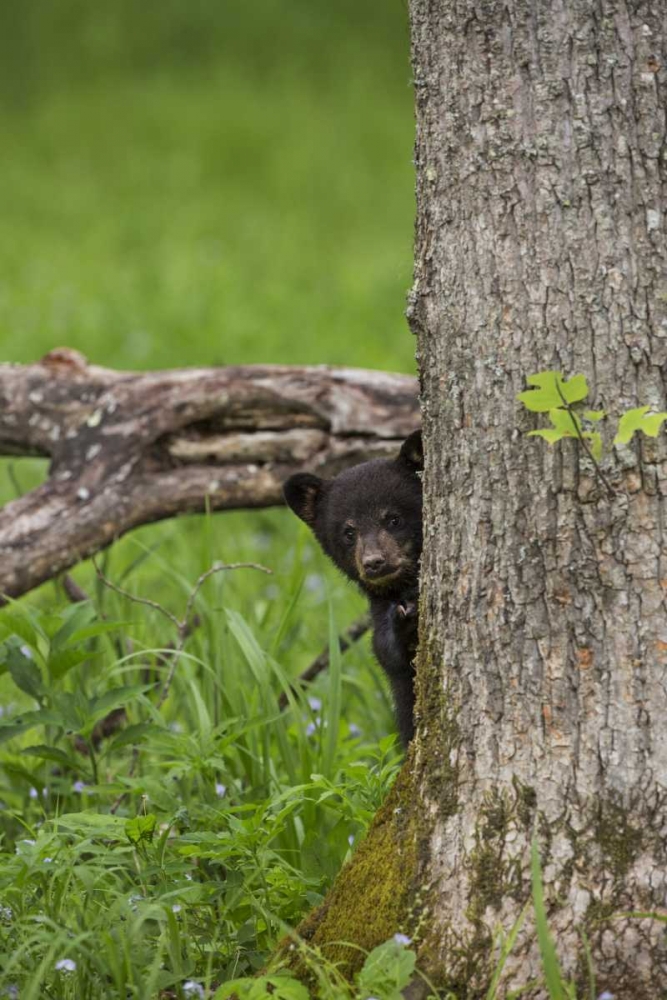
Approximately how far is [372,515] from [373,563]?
11.2 inches

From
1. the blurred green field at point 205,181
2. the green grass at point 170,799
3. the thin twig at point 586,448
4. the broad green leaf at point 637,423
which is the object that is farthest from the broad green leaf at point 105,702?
the blurred green field at point 205,181

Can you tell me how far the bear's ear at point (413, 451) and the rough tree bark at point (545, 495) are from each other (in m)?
1.35

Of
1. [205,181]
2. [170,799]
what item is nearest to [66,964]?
[170,799]

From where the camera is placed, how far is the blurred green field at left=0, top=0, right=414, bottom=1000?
2541mm

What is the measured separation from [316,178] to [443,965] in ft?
49.3

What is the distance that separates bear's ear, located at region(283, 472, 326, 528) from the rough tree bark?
5.30 feet

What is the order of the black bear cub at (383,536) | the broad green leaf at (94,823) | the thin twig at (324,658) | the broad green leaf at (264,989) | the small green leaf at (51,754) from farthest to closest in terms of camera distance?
1. the thin twig at (324,658)
2. the black bear cub at (383,536)
3. the small green leaf at (51,754)
4. the broad green leaf at (94,823)
5. the broad green leaf at (264,989)

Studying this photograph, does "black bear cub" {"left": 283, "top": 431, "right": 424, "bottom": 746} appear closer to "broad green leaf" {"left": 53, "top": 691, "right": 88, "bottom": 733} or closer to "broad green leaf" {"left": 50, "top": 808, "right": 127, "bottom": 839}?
"broad green leaf" {"left": 53, "top": 691, "right": 88, "bottom": 733}

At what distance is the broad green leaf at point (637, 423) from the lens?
A: 200 cm

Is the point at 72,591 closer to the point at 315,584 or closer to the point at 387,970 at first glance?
the point at 315,584

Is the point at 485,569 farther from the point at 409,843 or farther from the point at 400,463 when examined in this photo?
the point at 400,463

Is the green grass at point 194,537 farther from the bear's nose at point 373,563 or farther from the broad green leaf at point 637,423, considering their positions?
the broad green leaf at point 637,423

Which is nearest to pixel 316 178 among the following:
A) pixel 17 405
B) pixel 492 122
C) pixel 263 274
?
pixel 263 274

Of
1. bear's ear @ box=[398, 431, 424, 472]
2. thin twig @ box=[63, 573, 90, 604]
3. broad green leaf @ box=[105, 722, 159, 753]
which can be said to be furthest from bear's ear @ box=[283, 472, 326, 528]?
broad green leaf @ box=[105, 722, 159, 753]
